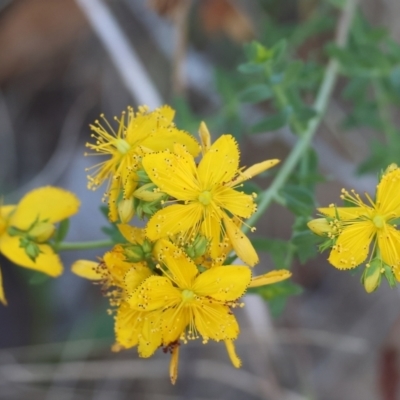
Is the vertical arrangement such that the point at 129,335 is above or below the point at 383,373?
above

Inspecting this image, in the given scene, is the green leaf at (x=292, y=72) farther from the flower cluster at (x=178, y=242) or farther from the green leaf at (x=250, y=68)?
the flower cluster at (x=178, y=242)

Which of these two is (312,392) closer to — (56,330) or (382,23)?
(56,330)

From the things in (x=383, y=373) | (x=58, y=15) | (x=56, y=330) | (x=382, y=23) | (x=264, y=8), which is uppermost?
(x=58, y=15)

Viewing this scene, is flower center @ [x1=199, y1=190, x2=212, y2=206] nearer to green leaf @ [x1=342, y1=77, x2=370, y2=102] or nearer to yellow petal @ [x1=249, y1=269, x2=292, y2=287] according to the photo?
yellow petal @ [x1=249, y1=269, x2=292, y2=287]

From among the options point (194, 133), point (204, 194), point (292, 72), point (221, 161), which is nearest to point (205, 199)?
point (204, 194)

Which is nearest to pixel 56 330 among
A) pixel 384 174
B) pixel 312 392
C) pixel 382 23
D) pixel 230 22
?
pixel 312 392

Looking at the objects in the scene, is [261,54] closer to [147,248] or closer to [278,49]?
[278,49]
